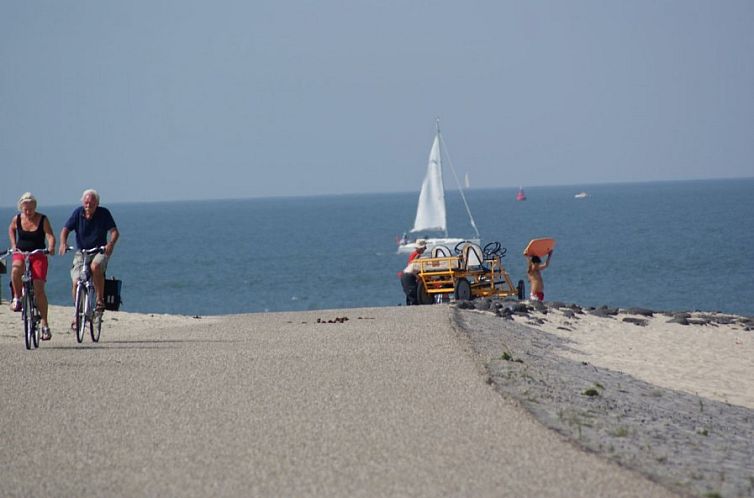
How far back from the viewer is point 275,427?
10016mm

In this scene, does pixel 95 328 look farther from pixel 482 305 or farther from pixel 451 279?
pixel 451 279

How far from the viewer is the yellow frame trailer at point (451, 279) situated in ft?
86.1

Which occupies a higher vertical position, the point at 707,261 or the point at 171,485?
the point at 171,485

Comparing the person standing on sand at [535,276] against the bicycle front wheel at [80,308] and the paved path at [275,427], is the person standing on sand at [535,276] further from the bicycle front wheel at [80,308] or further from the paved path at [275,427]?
the bicycle front wheel at [80,308]

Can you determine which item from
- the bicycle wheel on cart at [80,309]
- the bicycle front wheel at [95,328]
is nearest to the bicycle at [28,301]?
the bicycle wheel on cart at [80,309]

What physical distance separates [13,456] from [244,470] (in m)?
1.83

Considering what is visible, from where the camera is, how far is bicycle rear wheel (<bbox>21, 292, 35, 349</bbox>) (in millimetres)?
14664

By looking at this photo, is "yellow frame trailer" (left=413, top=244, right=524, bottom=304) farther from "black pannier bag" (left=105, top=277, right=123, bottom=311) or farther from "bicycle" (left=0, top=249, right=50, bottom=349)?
"bicycle" (left=0, top=249, right=50, bottom=349)

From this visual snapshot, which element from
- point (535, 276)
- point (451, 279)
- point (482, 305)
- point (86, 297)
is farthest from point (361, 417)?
point (535, 276)

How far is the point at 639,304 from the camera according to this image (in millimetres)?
49938

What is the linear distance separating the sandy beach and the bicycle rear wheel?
24 cm

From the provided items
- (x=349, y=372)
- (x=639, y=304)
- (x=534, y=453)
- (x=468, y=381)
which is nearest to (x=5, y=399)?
(x=349, y=372)

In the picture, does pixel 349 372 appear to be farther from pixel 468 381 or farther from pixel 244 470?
pixel 244 470

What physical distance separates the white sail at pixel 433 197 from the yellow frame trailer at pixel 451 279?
44424mm
